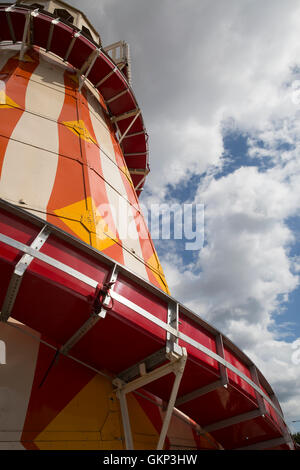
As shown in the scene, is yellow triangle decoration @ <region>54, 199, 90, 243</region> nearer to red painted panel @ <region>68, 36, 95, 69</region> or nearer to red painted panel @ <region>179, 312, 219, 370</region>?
red painted panel @ <region>179, 312, 219, 370</region>

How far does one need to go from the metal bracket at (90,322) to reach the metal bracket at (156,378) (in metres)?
0.99

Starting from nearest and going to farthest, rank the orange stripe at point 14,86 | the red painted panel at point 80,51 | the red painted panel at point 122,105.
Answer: the orange stripe at point 14,86
the red painted panel at point 80,51
the red painted panel at point 122,105

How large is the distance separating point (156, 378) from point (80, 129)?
6.42m

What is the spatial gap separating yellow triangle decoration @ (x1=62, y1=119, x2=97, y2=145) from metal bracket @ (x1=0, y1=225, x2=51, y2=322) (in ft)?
15.9

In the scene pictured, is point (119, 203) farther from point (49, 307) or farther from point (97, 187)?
point (49, 307)

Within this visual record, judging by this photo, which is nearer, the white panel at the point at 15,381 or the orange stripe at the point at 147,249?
the white panel at the point at 15,381

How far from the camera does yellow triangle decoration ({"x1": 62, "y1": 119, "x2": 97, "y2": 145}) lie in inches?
319

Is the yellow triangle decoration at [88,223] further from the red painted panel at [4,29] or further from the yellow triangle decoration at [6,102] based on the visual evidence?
the red painted panel at [4,29]

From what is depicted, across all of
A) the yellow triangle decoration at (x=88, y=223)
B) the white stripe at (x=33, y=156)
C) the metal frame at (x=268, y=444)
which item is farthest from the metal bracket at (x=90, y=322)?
the metal frame at (x=268, y=444)

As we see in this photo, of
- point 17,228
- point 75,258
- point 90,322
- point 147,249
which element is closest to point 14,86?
point 147,249

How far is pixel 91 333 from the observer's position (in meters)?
4.18

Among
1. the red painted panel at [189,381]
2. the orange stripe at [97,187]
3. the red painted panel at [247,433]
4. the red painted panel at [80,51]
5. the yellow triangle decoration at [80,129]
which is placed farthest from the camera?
the red painted panel at [80,51]

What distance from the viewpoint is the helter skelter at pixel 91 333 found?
387cm

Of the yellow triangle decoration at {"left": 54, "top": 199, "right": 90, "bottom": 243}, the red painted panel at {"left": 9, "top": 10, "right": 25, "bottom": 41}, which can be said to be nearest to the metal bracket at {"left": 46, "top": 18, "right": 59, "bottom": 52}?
the red painted panel at {"left": 9, "top": 10, "right": 25, "bottom": 41}
